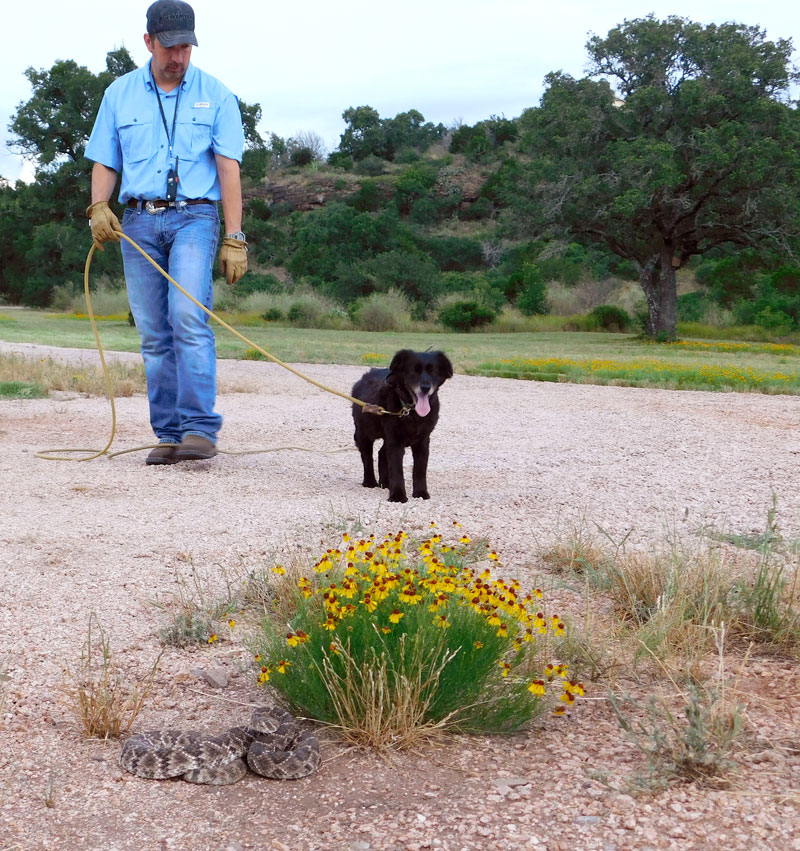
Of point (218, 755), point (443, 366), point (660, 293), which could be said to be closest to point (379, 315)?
point (660, 293)

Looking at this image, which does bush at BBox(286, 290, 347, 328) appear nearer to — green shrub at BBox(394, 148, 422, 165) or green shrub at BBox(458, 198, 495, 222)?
green shrub at BBox(458, 198, 495, 222)

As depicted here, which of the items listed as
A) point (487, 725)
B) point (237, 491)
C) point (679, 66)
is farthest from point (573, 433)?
point (679, 66)

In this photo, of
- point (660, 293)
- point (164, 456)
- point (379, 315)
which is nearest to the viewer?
point (164, 456)

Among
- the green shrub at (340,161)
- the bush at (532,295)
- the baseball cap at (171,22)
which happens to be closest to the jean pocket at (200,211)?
the baseball cap at (171,22)

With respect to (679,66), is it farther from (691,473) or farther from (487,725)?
(487,725)

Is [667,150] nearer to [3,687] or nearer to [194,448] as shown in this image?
[194,448]

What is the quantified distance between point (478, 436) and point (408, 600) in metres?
5.83

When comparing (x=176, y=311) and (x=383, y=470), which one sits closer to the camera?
(x=176, y=311)

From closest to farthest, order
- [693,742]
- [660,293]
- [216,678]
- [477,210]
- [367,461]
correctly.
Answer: [693,742] → [216,678] → [367,461] → [660,293] → [477,210]

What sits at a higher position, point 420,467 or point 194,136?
point 194,136

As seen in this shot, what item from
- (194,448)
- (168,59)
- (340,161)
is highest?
(340,161)

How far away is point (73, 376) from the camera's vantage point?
1228cm

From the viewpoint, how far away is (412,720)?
2949 mm

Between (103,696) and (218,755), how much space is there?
1.45 ft
